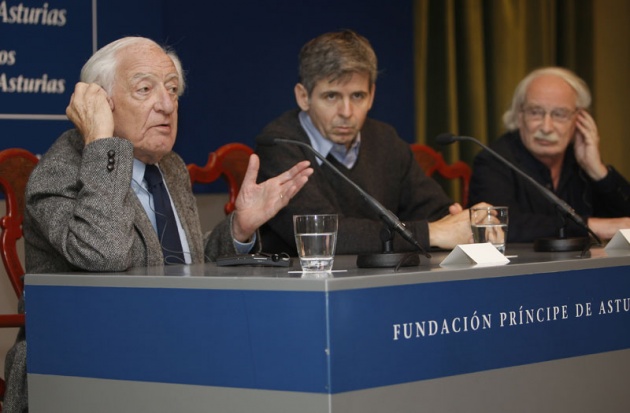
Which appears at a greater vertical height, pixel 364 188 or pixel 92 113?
pixel 92 113

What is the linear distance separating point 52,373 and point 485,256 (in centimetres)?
98

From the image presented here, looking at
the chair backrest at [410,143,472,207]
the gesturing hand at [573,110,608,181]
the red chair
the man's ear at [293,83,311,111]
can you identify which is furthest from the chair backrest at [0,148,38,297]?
the gesturing hand at [573,110,608,181]

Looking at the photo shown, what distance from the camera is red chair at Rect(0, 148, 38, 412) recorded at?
124 inches

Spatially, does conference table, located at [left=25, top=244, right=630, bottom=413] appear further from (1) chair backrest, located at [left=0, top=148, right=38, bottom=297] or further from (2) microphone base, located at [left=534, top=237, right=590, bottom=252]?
(1) chair backrest, located at [left=0, top=148, right=38, bottom=297]

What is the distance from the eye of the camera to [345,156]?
3785 millimetres

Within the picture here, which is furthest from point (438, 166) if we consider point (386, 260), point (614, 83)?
point (386, 260)

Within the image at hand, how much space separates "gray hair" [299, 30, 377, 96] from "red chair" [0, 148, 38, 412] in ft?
3.30

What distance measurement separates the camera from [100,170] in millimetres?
2551

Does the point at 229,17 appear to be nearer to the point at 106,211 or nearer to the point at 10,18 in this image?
the point at 10,18

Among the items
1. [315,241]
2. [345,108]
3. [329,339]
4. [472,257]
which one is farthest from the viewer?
[345,108]

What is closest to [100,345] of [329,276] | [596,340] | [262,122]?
[329,276]

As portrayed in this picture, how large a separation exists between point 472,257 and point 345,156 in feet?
4.69

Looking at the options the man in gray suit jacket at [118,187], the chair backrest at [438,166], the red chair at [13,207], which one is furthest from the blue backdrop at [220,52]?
the man in gray suit jacket at [118,187]

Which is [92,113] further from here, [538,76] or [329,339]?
[538,76]
